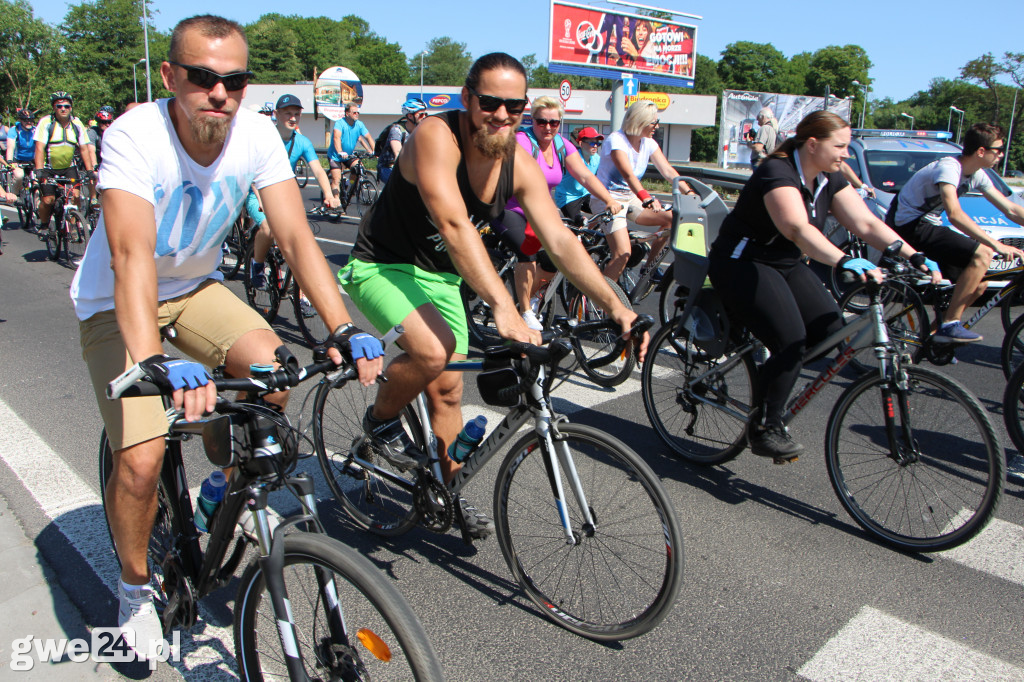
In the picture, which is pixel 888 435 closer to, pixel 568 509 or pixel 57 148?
pixel 568 509

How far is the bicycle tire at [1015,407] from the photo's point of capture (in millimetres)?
4047

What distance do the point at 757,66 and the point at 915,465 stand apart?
110856 millimetres

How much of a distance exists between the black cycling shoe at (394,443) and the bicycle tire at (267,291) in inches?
166

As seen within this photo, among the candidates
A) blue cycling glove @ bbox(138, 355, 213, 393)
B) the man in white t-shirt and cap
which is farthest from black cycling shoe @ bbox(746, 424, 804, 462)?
the man in white t-shirt and cap

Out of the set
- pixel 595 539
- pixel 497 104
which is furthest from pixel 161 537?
pixel 497 104

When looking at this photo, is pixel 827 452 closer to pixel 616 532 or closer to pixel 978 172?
pixel 616 532

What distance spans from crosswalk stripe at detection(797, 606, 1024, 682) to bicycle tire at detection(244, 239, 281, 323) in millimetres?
5729

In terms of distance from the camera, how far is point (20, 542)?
3377 mm

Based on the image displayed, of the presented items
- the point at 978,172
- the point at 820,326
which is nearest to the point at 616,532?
the point at 820,326

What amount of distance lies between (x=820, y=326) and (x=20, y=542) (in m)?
3.84

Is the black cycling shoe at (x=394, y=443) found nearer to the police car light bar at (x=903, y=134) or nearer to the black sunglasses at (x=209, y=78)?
the black sunglasses at (x=209, y=78)

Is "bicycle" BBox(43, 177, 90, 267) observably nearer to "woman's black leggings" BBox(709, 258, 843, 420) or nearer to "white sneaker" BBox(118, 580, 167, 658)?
"white sneaker" BBox(118, 580, 167, 658)

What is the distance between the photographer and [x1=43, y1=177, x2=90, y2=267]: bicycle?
32.8ft

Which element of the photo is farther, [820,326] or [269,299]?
[269,299]
